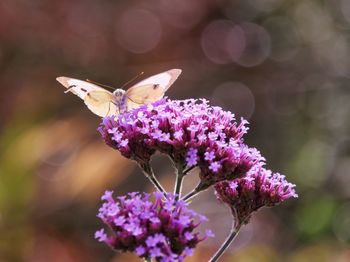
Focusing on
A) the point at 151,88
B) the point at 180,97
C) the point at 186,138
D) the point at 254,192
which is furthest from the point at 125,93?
the point at 180,97

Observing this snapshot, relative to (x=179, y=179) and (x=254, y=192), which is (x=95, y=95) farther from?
(x=254, y=192)

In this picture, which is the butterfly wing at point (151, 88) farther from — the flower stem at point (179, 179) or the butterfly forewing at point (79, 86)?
the flower stem at point (179, 179)

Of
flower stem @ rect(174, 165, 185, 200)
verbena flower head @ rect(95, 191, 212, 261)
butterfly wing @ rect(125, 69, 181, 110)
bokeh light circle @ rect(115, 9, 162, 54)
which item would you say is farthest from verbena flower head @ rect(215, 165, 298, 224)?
bokeh light circle @ rect(115, 9, 162, 54)

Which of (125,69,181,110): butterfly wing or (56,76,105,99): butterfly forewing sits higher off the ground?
(56,76,105,99): butterfly forewing

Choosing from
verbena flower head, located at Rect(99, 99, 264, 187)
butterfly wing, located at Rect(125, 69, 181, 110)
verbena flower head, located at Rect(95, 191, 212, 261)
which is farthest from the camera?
butterfly wing, located at Rect(125, 69, 181, 110)

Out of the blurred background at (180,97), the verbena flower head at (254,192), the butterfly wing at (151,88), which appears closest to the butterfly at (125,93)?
the butterfly wing at (151,88)

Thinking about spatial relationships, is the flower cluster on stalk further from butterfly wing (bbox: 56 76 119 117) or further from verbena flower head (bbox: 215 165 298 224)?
butterfly wing (bbox: 56 76 119 117)

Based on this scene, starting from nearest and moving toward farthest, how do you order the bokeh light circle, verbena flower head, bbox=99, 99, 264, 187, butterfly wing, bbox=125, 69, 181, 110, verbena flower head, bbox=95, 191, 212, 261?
verbena flower head, bbox=95, 191, 212, 261, verbena flower head, bbox=99, 99, 264, 187, butterfly wing, bbox=125, 69, 181, 110, the bokeh light circle
